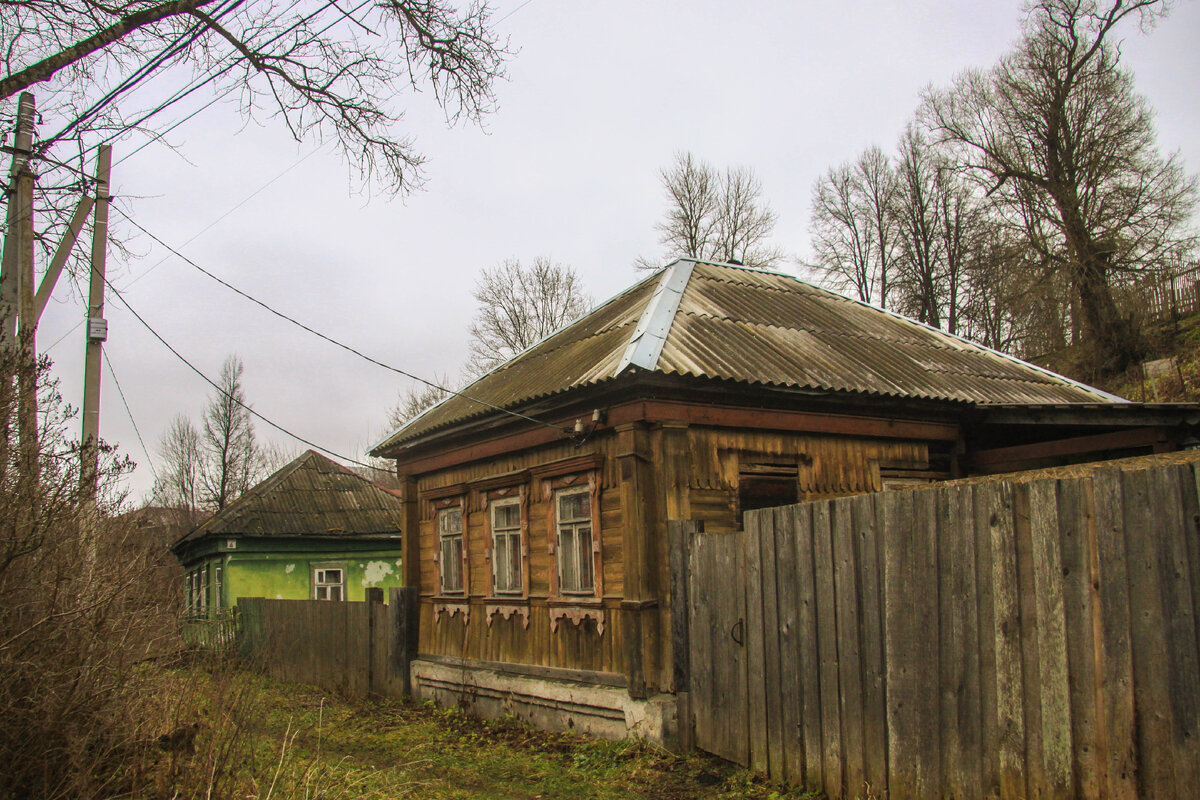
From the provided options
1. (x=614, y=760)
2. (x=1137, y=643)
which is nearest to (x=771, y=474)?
(x=614, y=760)

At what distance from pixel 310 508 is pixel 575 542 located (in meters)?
14.6

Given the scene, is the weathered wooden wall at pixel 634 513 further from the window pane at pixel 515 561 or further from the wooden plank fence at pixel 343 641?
A: the wooden plank fence at pixel 343 641

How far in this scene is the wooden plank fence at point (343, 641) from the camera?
12867mm

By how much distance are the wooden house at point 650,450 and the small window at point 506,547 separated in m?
0.02

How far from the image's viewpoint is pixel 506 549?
11086 millimetres

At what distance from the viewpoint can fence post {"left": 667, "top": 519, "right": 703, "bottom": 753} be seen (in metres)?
7.62

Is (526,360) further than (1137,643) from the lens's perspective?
Yes

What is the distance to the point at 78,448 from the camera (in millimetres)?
5406

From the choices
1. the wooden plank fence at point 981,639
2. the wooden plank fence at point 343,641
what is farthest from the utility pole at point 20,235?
the wooden plank fence at point 981,639

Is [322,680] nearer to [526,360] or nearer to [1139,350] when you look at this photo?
[526,360]

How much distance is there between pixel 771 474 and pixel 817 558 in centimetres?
347

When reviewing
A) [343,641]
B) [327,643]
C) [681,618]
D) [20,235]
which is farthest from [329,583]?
[681,618]

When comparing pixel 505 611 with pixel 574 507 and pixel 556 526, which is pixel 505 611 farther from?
pixel 574 507

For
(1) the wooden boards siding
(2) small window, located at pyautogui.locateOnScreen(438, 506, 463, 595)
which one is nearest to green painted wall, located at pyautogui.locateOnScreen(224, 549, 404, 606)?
(1) the wooden boards siding
